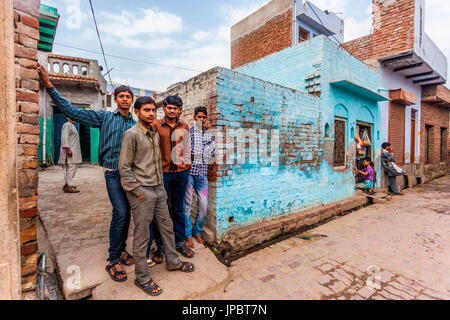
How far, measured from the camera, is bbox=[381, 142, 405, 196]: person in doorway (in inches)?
316

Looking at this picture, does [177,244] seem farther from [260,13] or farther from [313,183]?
[260,13]

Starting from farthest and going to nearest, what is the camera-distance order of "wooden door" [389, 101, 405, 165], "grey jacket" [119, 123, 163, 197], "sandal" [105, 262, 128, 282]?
"wooden door" [389, 101, 405, 165] → "sandal" [105, 262, 128, 282] → "grey jacket" [119, 123, 163, 197]

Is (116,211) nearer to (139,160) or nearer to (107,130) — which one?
(139,160)

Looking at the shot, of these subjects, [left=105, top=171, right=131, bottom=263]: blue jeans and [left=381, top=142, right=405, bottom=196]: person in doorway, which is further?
[left=381, top=142, right=405, bottom=196]: person in doorway

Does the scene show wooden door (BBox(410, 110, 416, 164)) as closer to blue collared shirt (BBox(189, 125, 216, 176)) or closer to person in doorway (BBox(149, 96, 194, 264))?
blue collared shirt (BBox(189, 125, 216, 176))

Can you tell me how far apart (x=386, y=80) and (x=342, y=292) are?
939 centimetres

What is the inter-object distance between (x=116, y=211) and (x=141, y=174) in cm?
51

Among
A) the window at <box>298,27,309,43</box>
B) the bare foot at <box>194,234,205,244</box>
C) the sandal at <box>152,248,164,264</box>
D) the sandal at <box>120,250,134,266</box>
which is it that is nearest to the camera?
the sandal at <box>120,250,134,266</box>

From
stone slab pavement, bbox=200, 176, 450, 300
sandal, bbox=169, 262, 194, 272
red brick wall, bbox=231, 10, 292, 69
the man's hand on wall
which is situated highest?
red brick wall, bbox=231, 10, 292, 69

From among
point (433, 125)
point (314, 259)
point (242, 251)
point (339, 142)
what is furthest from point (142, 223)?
point (433, 125)

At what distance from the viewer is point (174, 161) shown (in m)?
2.79

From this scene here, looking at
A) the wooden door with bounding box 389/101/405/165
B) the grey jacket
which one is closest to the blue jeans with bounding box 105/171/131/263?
the grey jacket

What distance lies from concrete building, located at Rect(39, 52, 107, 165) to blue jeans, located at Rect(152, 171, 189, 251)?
930 centimetres

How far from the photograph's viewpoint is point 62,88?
1046 cm
